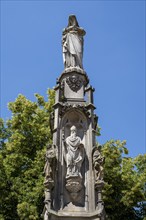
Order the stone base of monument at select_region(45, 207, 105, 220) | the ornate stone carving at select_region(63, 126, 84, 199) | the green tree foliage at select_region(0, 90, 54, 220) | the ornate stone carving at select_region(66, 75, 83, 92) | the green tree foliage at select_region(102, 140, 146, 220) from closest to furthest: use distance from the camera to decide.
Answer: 1. the stone base of monument at select_region(45, 207, 105, 220)
2. the ornate stone carving at select_region(63, 126, 84, 199)
3. the ornate stone carving at select_region(66, 75, 83, 92)
4. the green tree foliage at select_region(0, 90, 54, 220)
5. the green tree foliage at select_region(102, 140, 146, 220)

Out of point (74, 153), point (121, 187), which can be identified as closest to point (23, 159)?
Answer: point (121, 187)

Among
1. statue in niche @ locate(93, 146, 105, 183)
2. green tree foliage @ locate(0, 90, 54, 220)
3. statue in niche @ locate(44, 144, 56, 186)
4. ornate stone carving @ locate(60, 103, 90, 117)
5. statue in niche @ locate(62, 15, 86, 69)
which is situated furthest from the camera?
green tree foliage @ locate(0, 90, 54, 220)

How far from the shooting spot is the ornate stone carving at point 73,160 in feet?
22.9

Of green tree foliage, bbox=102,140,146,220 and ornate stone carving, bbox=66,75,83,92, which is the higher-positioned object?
ornate stone carving, bbox=66,75,83,92

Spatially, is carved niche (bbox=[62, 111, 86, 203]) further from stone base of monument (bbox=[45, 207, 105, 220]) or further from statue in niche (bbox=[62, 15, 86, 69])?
statue in niche (bbox=[62, 15, 86, 69])

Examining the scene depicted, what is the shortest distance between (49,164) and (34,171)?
7265 millimetres

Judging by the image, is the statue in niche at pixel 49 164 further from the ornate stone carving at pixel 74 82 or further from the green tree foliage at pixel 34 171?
the green tree foliage at pixel 34 171

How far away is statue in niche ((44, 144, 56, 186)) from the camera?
6.84 metres

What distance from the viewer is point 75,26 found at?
9.76m

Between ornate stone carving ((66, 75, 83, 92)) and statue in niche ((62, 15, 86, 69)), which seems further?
statue in niche ((62, 15, 86, 69))

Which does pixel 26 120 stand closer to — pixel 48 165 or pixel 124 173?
pixel 124 173

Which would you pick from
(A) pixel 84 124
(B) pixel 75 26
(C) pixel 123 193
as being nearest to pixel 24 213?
(C) pixel 123 193

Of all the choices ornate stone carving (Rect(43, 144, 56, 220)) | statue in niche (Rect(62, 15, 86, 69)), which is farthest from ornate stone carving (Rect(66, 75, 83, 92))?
ornate stone carving (Rect(43, 144, 56, 220))

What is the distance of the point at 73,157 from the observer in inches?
288
